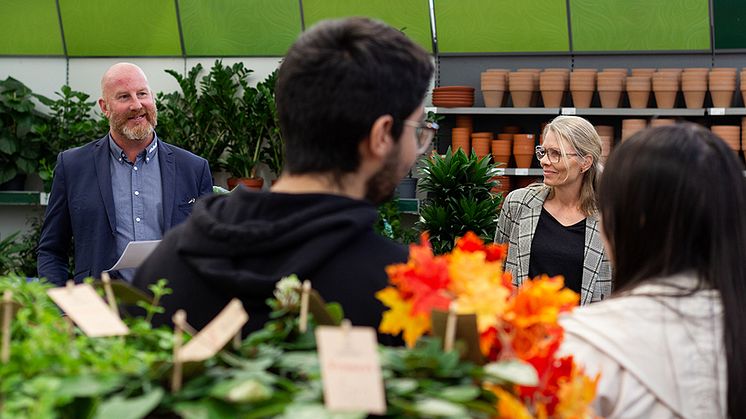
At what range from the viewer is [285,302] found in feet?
3.73

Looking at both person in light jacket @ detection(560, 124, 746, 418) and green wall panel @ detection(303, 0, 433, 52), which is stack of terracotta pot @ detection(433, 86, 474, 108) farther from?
person in light jacket @ detection(560, 124, 746, 418)

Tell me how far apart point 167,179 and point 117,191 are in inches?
7.4

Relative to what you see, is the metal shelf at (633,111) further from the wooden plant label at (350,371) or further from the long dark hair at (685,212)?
the wooden plant label at (350,371)

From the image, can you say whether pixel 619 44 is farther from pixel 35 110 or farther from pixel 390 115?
pixel 390 115

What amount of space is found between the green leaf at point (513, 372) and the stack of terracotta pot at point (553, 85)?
5808 millimetres

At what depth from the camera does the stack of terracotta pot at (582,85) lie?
6.64 m

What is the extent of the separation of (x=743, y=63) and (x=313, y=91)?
21.0 ft

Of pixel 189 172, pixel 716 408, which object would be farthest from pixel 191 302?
pixel 189 172

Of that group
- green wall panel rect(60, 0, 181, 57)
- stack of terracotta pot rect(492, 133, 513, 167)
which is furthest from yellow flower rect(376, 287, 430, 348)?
green wall panel rect(60, 0, 181, 57)

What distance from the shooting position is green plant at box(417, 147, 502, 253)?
4570 millimetres

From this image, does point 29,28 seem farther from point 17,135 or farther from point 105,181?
point 105,181

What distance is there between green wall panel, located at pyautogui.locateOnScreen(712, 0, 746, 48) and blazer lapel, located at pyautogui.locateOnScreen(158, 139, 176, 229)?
492 cm

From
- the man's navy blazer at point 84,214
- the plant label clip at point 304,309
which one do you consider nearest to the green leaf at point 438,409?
the plant label clip at point 304,309

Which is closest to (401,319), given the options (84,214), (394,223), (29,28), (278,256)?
(278,256)
